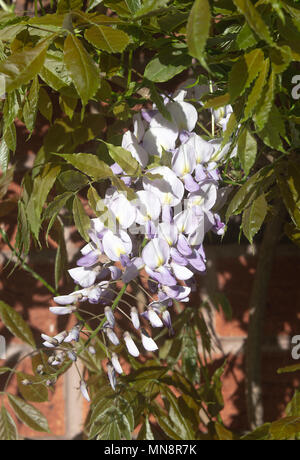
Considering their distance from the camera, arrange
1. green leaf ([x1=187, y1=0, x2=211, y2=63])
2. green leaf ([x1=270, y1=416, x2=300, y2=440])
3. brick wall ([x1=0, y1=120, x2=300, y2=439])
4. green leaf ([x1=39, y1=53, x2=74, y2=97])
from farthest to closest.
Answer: brick wall ([x1=0, y1=120, x2=300, y2=439])
green leaf ([x1=270, y1=416, x2=300, y2=440])
green leaf ([x1=39, y1=53, x2=74, y2=97])
green leaf ([x1=187, y1=0, x2=211, y2=63])

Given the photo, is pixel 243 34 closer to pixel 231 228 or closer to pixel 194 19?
pixel 194 19

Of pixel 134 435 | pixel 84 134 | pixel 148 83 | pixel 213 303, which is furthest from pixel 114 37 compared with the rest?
pixel 134 435

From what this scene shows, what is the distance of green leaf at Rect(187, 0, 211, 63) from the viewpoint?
0.74ft

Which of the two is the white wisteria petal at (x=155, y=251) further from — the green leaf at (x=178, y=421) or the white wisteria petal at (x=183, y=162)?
the green leaf at (x=178, y=421)

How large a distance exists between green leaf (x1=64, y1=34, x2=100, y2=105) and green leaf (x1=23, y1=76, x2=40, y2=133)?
0.05 meters

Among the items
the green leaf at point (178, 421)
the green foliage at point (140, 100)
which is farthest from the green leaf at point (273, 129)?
the green leaf at point (178, 421)

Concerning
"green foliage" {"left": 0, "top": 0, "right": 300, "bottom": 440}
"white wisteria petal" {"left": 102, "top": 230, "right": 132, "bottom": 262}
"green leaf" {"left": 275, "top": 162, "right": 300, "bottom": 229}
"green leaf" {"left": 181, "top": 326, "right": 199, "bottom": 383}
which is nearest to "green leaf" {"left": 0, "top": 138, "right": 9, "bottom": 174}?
"green foliage" {"left": 0, "top": 0, "right": 300, "bottom": 440}

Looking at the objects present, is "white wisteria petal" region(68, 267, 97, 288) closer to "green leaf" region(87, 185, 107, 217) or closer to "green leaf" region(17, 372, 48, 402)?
"green leaf" region(87, 185, 107, 217)

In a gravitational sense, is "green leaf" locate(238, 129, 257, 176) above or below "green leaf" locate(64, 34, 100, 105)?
below

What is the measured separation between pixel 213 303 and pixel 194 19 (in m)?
0.48

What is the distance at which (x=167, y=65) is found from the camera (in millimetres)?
326

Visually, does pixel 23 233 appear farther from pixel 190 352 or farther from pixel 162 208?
pixel 190 352

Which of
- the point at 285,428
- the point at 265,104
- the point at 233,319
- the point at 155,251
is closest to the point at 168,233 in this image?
the point at 155,251

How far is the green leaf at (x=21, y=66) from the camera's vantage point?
0.26m
